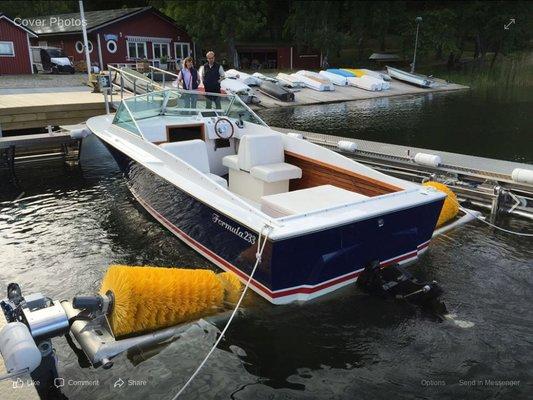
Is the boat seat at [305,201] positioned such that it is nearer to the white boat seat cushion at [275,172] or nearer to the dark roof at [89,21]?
the white boat seat cushion at [275,172]

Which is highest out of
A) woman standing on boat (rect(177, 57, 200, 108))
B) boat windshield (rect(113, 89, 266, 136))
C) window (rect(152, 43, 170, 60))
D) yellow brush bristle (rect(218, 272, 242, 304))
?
window (rect(152, 43, 170, 60))

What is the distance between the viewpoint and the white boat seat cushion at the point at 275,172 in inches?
217

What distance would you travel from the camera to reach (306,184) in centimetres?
583

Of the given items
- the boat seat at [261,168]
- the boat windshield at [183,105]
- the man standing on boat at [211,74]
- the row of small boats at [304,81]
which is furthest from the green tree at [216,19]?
the boat seat at [261,168]

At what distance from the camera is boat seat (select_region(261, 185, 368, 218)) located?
4.14 m

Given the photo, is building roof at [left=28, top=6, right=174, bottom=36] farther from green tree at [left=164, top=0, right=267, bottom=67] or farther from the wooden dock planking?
the wooden dock planking

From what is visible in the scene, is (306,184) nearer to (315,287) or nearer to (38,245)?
(315,287)

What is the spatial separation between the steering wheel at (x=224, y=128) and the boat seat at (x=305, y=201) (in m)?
2.44

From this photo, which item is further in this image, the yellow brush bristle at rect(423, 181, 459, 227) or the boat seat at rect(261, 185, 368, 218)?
the yellow brush bristle at rect(423, 181, 459, 227)

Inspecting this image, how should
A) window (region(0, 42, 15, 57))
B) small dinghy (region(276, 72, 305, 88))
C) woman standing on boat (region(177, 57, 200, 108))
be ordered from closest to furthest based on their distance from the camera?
woman standing on boat (region(177, 57, 200, 108)) < window (region(0, 42, 15, 57)) < small dinghy (region(276, 72, 305, 88))

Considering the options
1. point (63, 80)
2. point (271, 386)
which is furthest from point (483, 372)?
point (63, 80)

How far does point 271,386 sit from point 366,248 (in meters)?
1.46

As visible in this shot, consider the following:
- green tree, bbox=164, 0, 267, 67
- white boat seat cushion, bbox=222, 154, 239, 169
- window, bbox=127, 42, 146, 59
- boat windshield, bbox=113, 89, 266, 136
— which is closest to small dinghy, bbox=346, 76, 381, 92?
green tree, bbox=164, 0, 267, 67

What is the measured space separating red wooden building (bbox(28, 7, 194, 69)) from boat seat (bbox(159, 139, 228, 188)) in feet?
79.4
